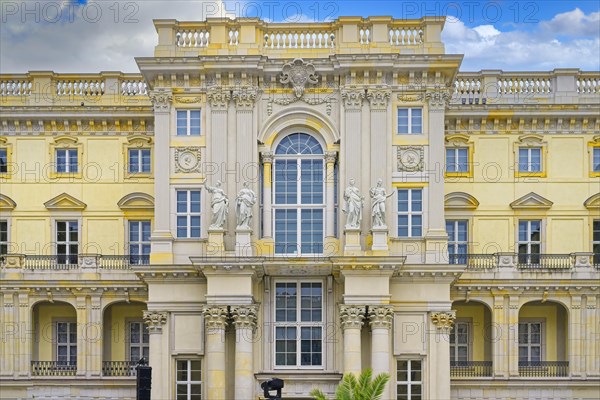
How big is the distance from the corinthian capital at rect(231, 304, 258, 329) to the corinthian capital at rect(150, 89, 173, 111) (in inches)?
337

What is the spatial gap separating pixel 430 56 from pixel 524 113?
7.31 meters

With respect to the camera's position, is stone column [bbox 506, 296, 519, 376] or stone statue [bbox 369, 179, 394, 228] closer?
stone statue [bbox 369, 179, 394, 228]

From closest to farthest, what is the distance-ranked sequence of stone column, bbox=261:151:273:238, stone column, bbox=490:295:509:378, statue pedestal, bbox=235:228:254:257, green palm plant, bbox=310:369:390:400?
1. green palm plant, bbox=310:369:390:400
2. statue pedestal, bbox=235:228:254:257
3. stone column, bbox=261:151:273:238
4. stone column, bbox=490:295:509:378

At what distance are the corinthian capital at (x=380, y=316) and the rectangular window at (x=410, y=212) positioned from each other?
3213mm

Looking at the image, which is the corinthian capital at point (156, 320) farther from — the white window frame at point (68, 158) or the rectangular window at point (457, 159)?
the rectangular window at point (457, 159)

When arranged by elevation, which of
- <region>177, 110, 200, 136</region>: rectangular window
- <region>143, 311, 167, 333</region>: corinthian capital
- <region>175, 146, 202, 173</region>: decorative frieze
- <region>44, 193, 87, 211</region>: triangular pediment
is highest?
<region>177, 110, 200, 136</region>: rectangular window

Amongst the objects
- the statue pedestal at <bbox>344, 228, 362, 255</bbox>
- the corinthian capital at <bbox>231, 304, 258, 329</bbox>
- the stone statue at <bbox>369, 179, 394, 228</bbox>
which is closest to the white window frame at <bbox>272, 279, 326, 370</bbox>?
the corinthian capital at <bbox>231, 304, 258, 329</bbox>

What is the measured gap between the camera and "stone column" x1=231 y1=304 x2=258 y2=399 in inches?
1730

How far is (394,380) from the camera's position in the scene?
4466 centimetres

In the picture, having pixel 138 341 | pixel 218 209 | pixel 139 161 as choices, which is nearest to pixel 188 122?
pixel 218 209

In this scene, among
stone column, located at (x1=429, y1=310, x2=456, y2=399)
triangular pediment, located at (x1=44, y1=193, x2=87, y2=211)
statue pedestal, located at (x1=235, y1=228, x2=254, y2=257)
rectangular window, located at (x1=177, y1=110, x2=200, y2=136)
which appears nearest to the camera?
statue pedestal, located at (x1=235, y1=228, x2=254, y2=257)

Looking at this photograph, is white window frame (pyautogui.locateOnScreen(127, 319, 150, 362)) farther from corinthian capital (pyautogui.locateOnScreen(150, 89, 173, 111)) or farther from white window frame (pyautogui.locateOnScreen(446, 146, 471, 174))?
white window frame (pyautogui.locateOnScreen(446, 146, 471, 174))

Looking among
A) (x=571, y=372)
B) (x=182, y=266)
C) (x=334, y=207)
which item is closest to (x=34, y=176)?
(x=182, y=266)

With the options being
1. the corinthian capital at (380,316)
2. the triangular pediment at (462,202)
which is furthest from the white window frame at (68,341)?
the triangular pediment at (462,202)
